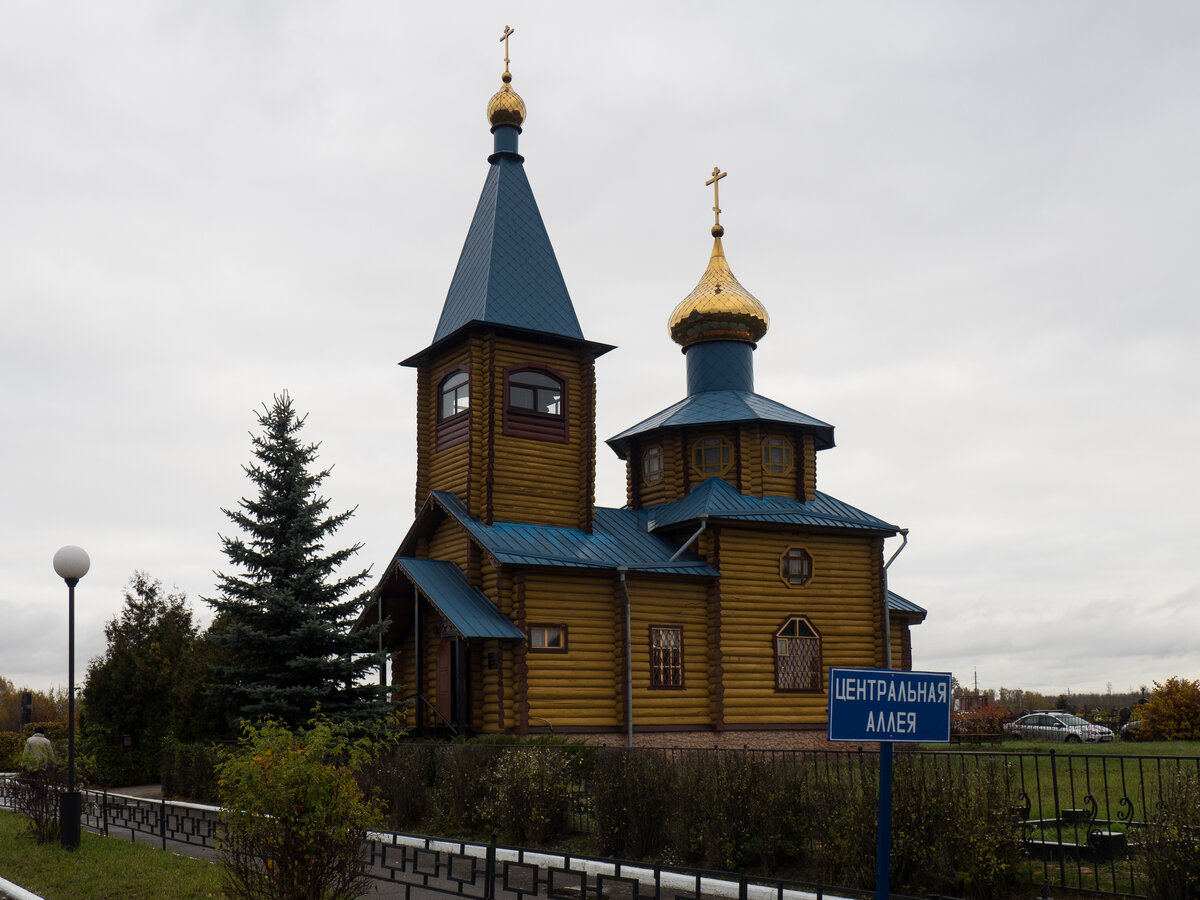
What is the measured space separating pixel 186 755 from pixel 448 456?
7748mm

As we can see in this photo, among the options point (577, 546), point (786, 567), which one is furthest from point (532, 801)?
point (786, 567)

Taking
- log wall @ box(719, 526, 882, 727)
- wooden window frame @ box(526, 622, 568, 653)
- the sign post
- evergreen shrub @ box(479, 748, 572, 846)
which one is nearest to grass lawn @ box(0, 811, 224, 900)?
evergreen shrub @ box(479, 748, 572, 846)

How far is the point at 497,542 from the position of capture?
2080cm

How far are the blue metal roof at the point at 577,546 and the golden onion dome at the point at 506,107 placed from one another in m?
9.02

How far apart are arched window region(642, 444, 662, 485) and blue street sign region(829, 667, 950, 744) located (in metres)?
20.7

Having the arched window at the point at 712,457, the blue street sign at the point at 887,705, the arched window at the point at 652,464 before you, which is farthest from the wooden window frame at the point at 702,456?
the blue street sign at the point at 887,705

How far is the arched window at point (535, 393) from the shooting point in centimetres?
2284

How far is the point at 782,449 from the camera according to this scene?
2575 centimetres

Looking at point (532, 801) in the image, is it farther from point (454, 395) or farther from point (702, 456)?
point (702, 456)

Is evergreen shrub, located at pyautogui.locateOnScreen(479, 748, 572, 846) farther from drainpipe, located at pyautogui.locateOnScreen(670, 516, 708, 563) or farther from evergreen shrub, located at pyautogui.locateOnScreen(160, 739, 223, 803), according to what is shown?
drainpipe, located at pyautogui.locateOnScreen(670, 516, 708, 563)

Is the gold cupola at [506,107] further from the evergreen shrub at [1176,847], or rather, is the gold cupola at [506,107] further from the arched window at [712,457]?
the evergreen shrub at [1176,847]

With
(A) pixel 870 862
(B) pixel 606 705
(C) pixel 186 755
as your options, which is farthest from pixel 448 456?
(A) pixel 870 862

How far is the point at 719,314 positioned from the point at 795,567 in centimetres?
736

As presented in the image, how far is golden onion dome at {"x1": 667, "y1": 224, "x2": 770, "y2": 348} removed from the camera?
2812cm
